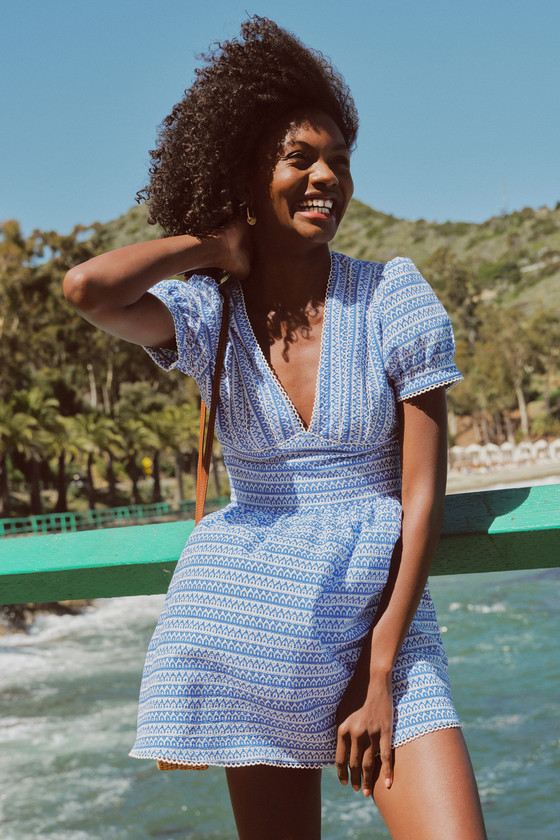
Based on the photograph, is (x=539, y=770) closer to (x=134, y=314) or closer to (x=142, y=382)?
(x=134, y=314)

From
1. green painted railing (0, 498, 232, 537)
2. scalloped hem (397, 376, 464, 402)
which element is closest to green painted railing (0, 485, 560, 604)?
scalloped hem (397, 376, 464, 402)

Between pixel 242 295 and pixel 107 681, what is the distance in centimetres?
1725

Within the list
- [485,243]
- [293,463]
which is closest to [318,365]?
[293,463]

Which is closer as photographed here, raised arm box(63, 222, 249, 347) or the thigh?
the thigh

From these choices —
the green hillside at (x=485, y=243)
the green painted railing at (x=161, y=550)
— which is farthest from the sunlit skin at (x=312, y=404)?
the green hillside at (x=485, y=243)

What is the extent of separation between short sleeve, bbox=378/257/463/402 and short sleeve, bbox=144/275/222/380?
12.2 inches

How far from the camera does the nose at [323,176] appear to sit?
5.21 feet

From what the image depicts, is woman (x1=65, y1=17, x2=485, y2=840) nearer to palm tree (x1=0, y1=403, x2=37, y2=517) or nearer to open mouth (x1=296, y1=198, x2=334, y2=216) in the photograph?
open mouth (x1=296, y1=198, x2=334, y2=216)

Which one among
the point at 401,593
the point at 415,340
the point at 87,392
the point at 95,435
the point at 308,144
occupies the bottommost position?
the point at 401,593

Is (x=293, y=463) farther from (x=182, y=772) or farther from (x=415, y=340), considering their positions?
(x=182, y=772)

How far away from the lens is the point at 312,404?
157 centimetres

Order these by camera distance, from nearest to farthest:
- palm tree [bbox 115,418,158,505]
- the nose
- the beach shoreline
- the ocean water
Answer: the nose, the ocean water, palm tree [bbox 115,418,158,505], the beach shoreline

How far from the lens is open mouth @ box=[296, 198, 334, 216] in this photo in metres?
1.61

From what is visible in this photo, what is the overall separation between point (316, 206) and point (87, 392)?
4430 cm
